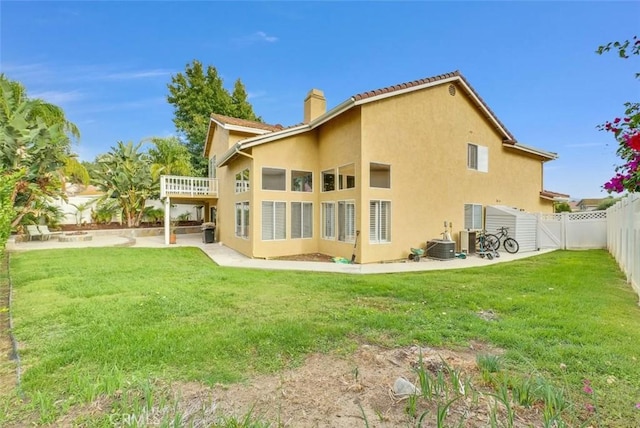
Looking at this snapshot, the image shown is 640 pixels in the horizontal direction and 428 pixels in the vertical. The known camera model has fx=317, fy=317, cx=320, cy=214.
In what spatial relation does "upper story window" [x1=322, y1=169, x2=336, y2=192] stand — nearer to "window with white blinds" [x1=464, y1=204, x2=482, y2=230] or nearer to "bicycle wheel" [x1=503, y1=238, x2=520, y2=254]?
"window with white blinds" [x1=464, y1=204, x2=482, y2=230]

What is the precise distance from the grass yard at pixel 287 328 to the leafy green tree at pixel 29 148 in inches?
368

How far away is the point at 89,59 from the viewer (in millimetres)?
19125

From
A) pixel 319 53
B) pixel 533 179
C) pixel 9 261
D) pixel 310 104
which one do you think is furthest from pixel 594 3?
pixel 9 261

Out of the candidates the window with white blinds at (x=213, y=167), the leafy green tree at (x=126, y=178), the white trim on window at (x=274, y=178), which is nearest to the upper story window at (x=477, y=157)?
the white trim on window at (x=274, y=178)

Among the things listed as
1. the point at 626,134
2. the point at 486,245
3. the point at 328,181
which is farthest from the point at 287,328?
the point at 486,245

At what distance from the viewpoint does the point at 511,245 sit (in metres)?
15.4

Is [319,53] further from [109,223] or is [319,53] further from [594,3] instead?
[109,223]

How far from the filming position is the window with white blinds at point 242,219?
564 inches

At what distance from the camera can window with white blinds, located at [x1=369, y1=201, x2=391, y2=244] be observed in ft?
41.0

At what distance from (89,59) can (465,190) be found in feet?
75.1

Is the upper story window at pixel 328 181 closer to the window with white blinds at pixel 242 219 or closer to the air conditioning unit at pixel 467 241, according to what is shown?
the window with white blinds at pixel 242 219

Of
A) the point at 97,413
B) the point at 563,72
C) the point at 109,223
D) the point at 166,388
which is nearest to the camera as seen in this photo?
the point at 97,413

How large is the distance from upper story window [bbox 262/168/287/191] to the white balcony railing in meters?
7.58

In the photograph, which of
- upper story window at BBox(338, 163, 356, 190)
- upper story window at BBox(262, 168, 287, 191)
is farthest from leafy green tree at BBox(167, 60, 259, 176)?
upper story window at BBox(338, 163, 356, 190)
